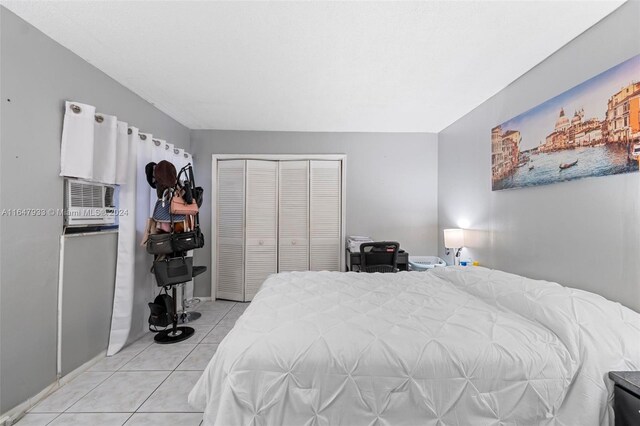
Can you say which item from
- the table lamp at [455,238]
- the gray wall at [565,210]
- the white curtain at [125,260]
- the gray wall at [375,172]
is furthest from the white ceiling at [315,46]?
the table lamp at [455,238]

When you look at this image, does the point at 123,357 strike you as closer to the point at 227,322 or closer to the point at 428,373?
the point at 227,322

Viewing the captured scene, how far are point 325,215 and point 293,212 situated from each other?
0.48 metres

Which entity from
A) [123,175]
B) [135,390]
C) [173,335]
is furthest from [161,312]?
[123,175]

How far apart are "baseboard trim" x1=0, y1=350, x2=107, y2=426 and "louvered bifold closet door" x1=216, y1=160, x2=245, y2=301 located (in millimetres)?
1718

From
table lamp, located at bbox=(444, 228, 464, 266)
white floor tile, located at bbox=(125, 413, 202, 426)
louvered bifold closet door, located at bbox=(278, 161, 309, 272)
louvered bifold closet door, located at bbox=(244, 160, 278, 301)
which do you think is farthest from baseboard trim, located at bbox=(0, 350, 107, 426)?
table lamp, located at bbox=(444, 228, 464, 266)

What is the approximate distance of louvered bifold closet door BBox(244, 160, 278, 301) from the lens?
12.8 ft

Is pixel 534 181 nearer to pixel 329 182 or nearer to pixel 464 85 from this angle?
pixel 464 85

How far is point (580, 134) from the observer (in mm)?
1699

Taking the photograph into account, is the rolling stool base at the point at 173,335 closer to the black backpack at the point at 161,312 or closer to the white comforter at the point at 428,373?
the black backpack at the point at 161,312

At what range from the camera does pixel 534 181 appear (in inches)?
81.4

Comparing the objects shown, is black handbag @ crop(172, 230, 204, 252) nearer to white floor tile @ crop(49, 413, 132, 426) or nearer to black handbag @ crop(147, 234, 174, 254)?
black handbag @ crop(147, 234, 174, 254)

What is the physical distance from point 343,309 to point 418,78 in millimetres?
2089

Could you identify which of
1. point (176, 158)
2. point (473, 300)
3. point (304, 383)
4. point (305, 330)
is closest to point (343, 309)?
point (305, 330)

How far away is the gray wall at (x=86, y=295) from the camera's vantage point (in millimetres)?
2037
